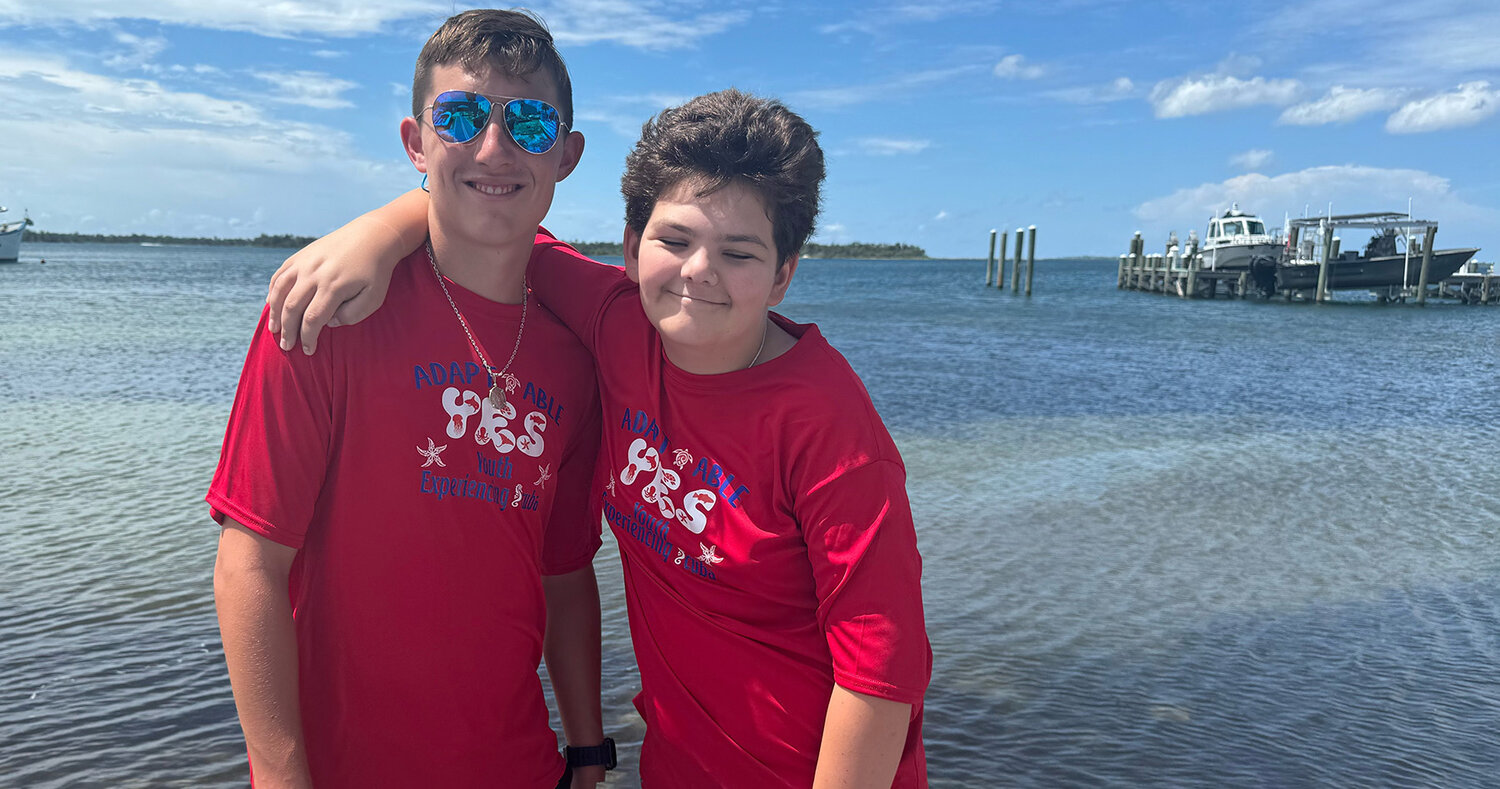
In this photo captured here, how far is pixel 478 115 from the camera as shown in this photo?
214 cm

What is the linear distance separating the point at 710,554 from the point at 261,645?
0.92m

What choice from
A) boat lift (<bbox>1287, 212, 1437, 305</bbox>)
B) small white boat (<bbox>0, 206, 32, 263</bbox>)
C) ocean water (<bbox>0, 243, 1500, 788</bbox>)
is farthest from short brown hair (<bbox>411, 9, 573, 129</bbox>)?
small white boat (<bbox>0, 206, 32, 263</bbox>)

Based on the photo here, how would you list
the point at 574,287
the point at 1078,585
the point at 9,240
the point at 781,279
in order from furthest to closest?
the point at 9,240 → the point at 1078,585 → the point at 574,287 → the point at 781,279

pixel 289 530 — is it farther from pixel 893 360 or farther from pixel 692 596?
pixel 893 360

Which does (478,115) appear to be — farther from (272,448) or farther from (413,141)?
(272,448)

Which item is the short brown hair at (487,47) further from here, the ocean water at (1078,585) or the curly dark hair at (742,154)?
the ocean water at (1078,585)

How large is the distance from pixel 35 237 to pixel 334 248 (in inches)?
7698

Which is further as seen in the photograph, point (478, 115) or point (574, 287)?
point (574, 287)

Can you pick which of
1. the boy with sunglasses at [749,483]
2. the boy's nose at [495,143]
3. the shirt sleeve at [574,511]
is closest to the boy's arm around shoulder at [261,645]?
the boy with sunglasses at [749,483]

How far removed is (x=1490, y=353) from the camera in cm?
2489

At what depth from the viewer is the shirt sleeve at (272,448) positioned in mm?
1824

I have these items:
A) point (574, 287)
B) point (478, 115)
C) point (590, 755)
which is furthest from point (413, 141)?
point (590, 755)

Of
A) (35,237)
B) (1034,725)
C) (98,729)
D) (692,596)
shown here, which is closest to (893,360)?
(1034,725)

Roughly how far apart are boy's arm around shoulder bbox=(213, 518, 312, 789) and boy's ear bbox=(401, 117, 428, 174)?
0.94 m
